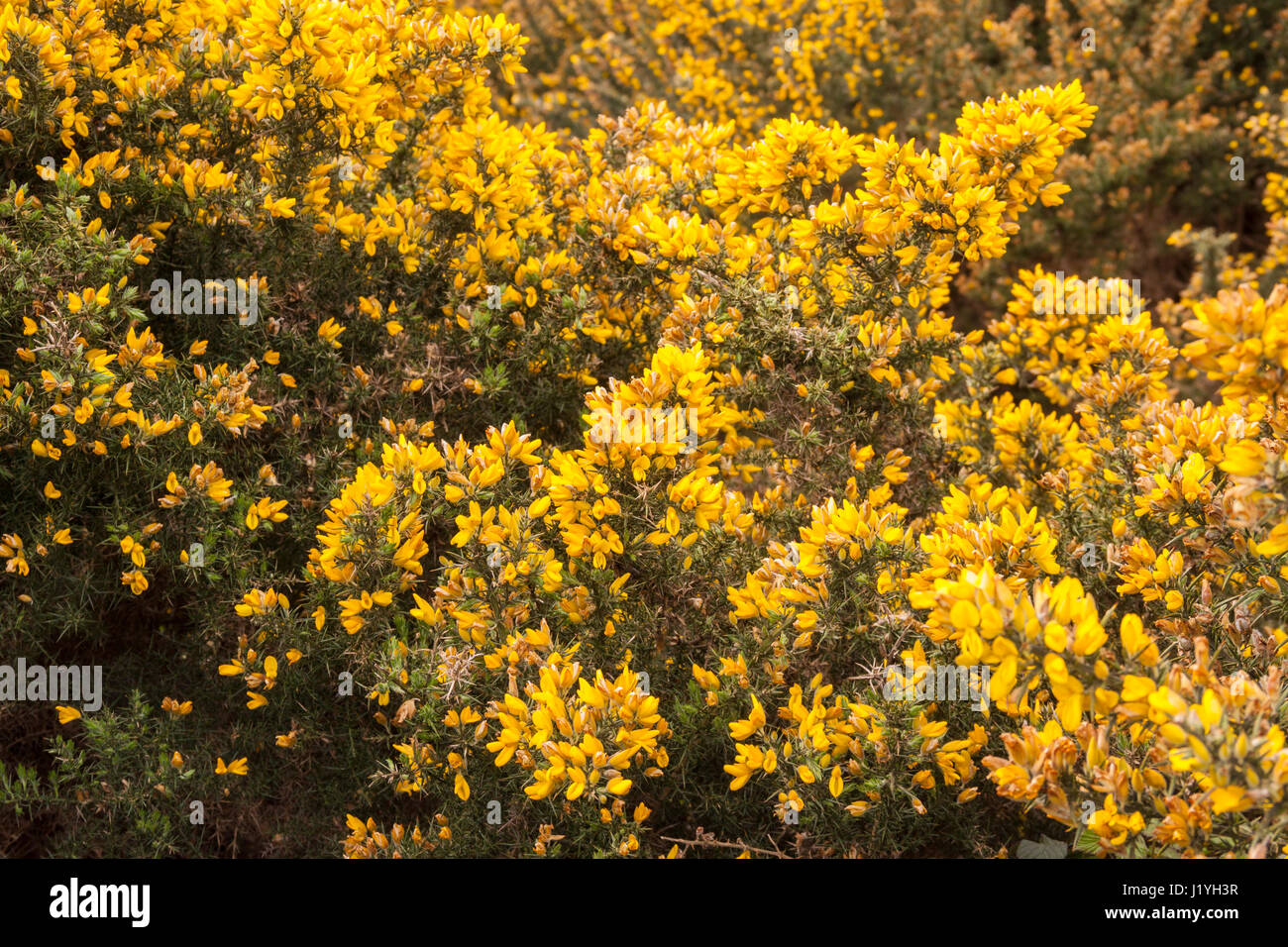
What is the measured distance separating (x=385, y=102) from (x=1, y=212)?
1.01 meters

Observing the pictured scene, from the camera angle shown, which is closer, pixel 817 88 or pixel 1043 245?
pixel 1043 245

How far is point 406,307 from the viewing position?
286 centimetres

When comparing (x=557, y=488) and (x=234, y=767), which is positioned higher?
(x=557, y=488)

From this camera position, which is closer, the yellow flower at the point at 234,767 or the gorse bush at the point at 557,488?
the gorse bush at the point at 557,488

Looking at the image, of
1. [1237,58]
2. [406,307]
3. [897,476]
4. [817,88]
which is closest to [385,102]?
[406,307]

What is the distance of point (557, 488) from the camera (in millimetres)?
2057

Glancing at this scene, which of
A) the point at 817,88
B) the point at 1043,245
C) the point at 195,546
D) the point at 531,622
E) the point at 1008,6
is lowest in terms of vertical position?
the point at 531,622

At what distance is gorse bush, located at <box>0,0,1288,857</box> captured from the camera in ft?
6.18

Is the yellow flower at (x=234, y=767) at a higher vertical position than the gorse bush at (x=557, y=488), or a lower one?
lower

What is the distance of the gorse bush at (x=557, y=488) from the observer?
1.88m

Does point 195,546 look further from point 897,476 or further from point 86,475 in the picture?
point 897,476

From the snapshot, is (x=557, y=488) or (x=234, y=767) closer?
(x=557, y=488)

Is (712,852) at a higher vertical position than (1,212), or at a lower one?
lower

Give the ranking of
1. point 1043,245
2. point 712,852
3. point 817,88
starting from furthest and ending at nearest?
point 817,88 < point 1043,245 < point 712,852
